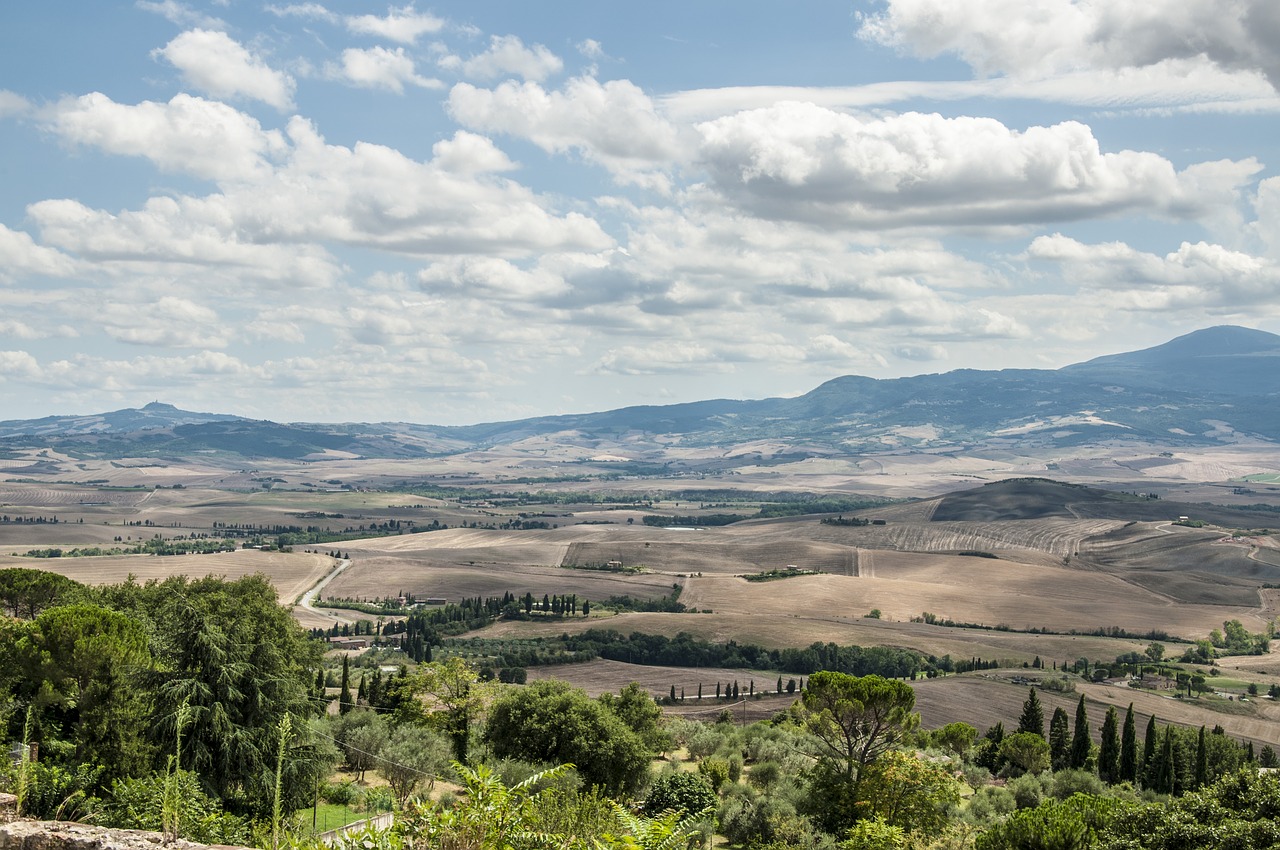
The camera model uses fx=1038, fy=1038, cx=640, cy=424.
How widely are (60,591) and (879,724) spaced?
191 ft

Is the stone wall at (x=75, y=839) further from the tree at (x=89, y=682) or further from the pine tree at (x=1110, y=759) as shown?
the pine tree at (x=1110, y=759)

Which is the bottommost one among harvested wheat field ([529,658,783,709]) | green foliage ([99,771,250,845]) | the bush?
harvested wheat field ([529,658,783,709])

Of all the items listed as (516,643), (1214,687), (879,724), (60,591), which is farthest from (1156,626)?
(60,591)

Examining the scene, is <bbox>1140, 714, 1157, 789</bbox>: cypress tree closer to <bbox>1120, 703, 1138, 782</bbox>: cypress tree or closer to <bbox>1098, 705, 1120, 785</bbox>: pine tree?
<bbox>1120, 703, 1138, 782</bbox>: cypress tree

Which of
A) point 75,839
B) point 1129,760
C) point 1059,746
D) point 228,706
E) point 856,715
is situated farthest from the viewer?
point 1059,746

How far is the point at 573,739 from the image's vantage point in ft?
187

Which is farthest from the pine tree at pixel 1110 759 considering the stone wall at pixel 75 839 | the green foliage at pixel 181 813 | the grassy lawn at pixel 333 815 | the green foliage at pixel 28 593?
the stone wall at pixel 75 839

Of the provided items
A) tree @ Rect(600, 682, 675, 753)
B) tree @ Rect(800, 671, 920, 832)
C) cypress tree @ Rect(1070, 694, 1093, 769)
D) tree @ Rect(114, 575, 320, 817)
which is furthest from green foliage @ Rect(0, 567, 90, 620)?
cypress tree @ Rect(1070, 694, 1093, 769)

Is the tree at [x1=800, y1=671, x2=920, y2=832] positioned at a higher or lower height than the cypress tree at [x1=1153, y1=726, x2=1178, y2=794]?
higher

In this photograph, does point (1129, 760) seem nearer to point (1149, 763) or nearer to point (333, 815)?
point (1149, 763)

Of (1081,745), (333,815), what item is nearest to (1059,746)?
(1081,745)

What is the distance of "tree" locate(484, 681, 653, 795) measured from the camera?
57.4 m

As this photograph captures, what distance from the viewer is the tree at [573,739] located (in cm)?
5738

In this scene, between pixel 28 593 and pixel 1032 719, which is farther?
pixel 1032 719
